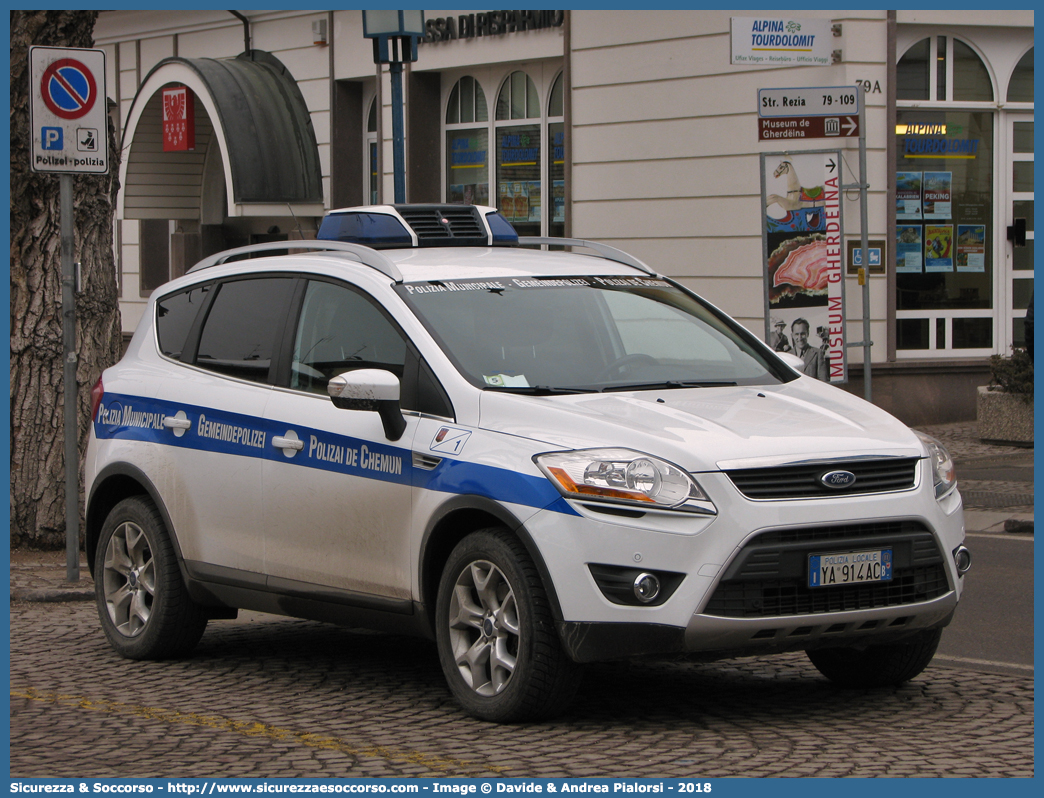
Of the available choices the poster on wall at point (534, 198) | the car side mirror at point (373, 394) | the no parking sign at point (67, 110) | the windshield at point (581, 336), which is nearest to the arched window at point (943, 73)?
the poster on wall at point (534, 198)

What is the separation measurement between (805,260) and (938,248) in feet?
8.67

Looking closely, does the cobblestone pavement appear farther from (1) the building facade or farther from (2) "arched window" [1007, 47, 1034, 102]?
(2) "arched window" [1007, 47, 1034, 102]

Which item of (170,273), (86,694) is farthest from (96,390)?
(170,273)

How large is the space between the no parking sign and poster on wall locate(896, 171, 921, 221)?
10670mm

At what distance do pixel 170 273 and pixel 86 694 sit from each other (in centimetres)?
2108

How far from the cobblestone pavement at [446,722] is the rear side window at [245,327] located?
1356mm

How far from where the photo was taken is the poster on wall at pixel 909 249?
17656 millimetres

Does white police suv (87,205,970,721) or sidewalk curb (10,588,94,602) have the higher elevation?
white police suv (87,205,970,721)

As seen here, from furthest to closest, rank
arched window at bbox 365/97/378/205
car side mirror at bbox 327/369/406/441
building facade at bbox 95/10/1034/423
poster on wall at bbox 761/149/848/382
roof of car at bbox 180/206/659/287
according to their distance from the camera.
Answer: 1. arched window at bbox 365/97/378/205
2. building facade at bbox 95/10/1034/423
3. poster on wall at bbox 761/149/848/382
4. roof of car at bbox 180/206/659/287
5. car side mirror at bbox 327/369/406/441

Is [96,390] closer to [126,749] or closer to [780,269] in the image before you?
[126,749]

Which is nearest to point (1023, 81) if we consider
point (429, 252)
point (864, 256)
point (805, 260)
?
point (864, 256)

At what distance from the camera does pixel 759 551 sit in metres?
5.37

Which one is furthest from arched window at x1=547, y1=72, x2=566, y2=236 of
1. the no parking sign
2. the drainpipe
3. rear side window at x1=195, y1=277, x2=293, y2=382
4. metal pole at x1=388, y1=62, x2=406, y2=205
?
rear side window at x1=195, y1=277, x2=293, y2=382

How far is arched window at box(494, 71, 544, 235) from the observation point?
20.8 metres
